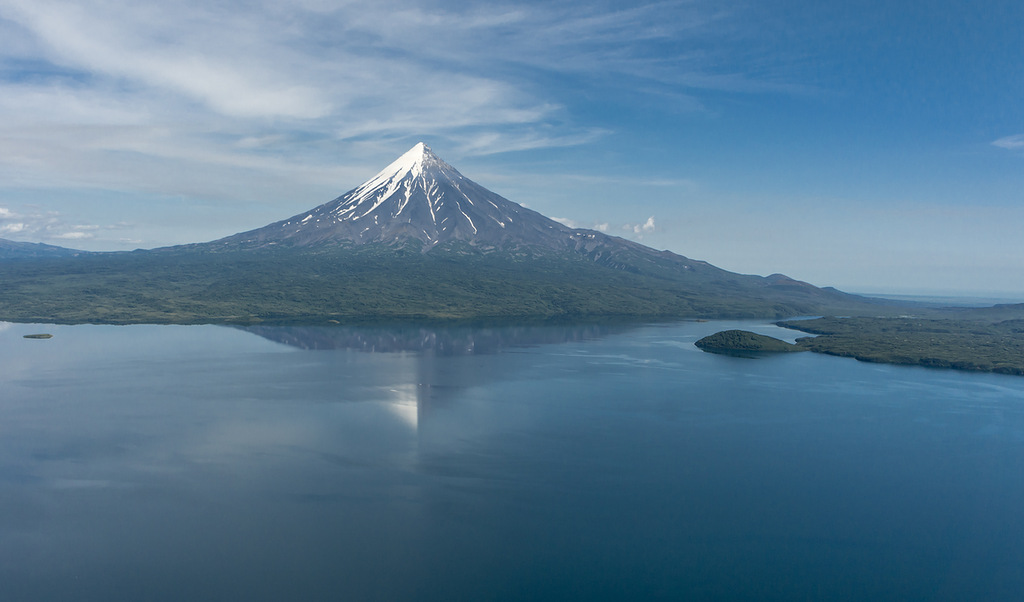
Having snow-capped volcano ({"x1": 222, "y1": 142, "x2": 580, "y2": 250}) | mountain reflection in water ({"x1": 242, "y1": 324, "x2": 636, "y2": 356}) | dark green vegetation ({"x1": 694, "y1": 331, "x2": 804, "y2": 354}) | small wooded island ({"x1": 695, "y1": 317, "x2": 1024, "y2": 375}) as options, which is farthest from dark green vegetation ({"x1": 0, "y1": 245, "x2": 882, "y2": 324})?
dark green vegetation ({"x1": 694, "y1": 331, "x2": 804, "y2": 354})

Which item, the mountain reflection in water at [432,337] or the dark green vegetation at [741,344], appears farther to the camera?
the dark green vegetation at [741,344]

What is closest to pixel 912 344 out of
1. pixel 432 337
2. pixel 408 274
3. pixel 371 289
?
pixel 432 337

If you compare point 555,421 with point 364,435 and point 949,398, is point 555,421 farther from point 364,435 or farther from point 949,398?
point 949,398

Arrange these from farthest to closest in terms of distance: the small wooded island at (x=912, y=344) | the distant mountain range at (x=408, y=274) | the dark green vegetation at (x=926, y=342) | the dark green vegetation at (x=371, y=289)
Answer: the distant mountain range at (x=408, y=274) < the dark green vegetation at (x=371, y=289) < the small wooded island at (x=912, y=344) < the dark green vegetation at (x=926, y=342)

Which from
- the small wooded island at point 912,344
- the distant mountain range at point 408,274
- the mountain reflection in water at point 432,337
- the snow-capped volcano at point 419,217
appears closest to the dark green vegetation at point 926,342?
the small wooded island at point 912,344

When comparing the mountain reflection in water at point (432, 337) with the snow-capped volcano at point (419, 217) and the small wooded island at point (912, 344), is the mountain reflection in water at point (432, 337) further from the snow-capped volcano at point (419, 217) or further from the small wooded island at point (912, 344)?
the snow-capped volcano at point (419, 217)
